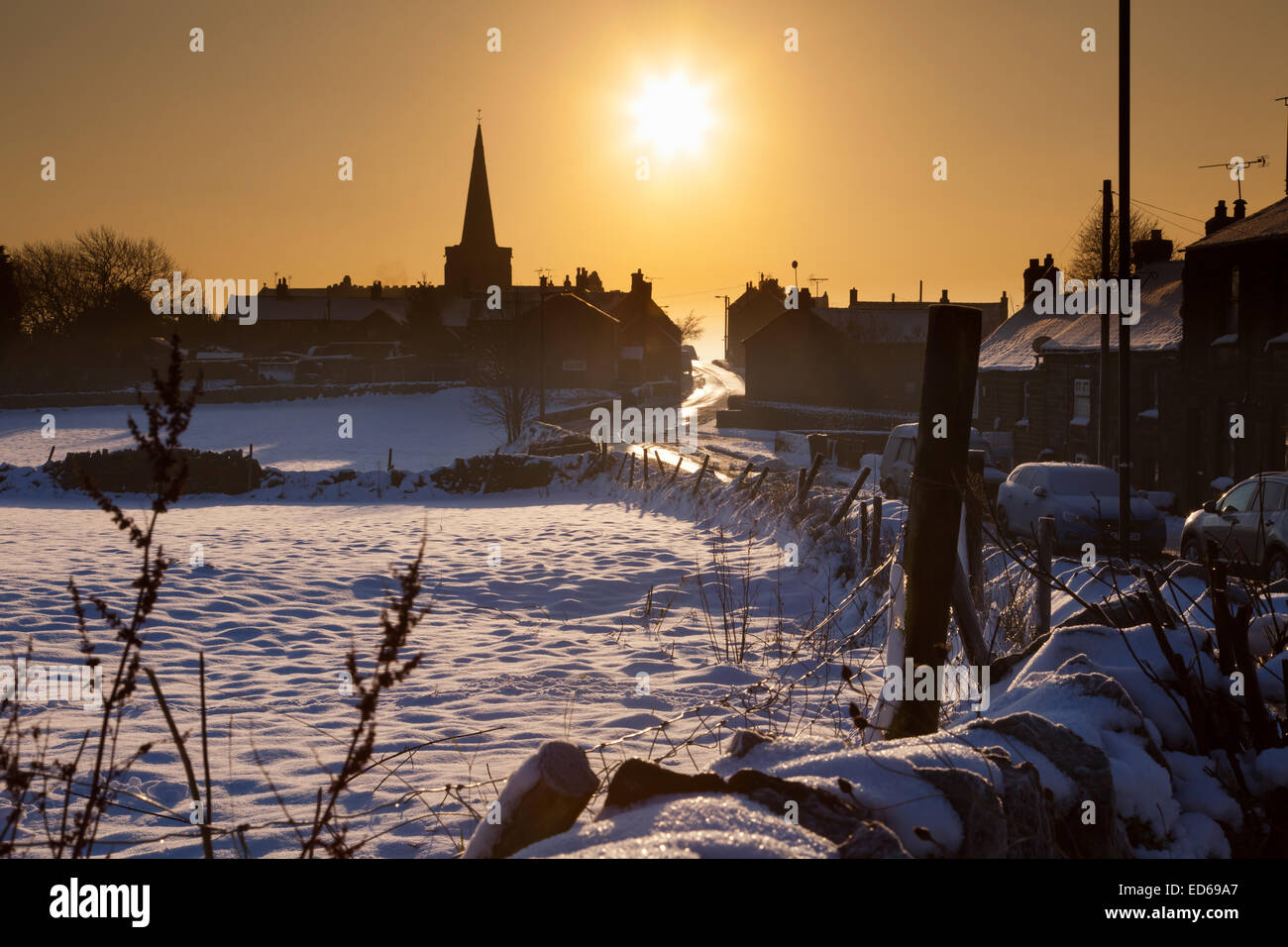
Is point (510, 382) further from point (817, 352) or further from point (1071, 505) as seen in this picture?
point (1071, 505)

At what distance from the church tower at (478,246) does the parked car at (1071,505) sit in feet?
281

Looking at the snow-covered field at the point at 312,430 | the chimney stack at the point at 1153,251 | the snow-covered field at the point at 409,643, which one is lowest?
the snow-covered field at the point at 409,643

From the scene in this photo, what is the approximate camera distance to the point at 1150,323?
30.6 meters

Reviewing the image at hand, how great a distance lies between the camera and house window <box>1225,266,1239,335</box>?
25031mm

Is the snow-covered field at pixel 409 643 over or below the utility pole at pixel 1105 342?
below

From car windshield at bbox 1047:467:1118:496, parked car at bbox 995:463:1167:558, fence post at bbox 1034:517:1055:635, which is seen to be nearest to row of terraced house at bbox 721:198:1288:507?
car windshield at bbox 1047:467:1118:496

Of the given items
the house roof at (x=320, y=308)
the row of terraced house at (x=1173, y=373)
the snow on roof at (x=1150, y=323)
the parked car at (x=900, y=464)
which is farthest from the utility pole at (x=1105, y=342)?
the house roof at (x=320, y=308)

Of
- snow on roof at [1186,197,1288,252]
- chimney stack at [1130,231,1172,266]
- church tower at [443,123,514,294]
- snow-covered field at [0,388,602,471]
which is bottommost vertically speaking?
snow-covered field at [0,388,602,471]

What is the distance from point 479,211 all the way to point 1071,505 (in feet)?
295

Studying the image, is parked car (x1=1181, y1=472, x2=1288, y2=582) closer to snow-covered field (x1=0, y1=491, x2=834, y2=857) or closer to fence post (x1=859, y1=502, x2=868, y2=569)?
fence post (x1=859, y1=502, x2=868, y2=569)

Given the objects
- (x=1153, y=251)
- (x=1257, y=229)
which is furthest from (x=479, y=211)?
(x=1257, y=229)

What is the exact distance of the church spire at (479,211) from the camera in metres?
101

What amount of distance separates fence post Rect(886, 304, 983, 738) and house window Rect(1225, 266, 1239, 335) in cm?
2456

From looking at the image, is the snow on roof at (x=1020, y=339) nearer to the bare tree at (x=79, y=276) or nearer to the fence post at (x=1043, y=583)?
the fence post at (x=1043, y=583)
